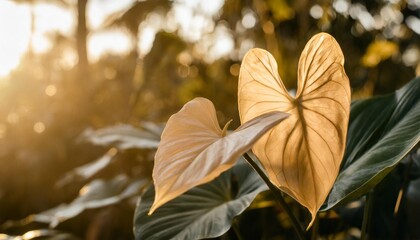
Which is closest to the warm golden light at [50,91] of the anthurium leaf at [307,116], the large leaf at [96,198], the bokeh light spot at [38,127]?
the bokeh light spot at [38,127]

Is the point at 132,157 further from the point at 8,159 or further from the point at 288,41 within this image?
the point at 288,41

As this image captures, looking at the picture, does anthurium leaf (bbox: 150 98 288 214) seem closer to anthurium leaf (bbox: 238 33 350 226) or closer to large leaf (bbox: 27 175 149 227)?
anthurium leaf (bbox: 238 33 350 226)

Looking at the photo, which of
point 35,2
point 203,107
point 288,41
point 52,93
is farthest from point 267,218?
point 35,2

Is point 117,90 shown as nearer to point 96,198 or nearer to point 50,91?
point 50,91

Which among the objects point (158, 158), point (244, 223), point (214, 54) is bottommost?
point (214, 54)

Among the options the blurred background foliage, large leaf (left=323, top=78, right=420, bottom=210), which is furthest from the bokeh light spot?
large leaf (left=323, top=78, right=420, bottom=210)

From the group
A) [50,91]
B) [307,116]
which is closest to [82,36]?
[50,91]
